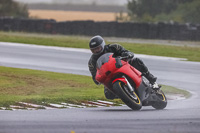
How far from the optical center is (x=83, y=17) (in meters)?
66.2

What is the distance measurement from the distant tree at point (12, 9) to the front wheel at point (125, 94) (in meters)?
51.4

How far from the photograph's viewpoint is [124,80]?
8.99 meters

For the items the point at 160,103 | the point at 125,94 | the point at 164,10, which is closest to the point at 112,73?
the point at 125,94

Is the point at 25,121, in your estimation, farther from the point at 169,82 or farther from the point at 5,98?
the point at 169,82

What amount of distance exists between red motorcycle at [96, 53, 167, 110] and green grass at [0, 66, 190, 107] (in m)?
2.06

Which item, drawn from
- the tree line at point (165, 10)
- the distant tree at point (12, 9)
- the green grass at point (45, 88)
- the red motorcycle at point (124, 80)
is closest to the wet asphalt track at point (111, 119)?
the red motorcycle at point (124, 80)

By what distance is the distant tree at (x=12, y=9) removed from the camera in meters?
59.0

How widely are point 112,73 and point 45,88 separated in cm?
486

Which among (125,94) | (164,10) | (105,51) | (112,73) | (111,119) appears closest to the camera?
(111,119)

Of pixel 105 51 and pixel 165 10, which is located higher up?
pixel 105 51

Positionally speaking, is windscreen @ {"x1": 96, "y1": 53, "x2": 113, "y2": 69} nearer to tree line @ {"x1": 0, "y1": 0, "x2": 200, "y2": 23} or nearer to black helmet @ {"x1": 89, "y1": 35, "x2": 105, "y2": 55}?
black helmet @ {"x1": 89, "y1": 35, "x2": 105, "y2": 55}

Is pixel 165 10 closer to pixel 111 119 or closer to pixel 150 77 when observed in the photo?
pixel 150 77

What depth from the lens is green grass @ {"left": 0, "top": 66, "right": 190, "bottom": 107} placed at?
11.4m

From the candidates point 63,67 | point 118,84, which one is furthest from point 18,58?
point 118,84
